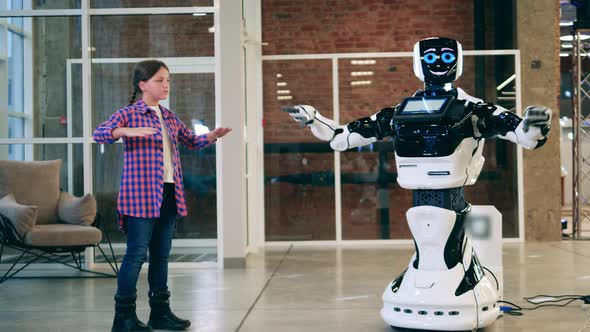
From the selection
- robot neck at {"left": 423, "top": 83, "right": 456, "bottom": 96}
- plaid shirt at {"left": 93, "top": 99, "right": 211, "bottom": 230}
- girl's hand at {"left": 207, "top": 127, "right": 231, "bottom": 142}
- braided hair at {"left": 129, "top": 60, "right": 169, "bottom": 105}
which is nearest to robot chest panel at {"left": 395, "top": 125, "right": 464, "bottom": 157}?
robot neck at {"left": 423, "top": 83, "right": 456, "bottom": 96}

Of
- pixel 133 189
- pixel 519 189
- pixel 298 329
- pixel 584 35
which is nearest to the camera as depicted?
pixel 133 189

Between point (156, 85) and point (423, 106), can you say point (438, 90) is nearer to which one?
point (423, 106)

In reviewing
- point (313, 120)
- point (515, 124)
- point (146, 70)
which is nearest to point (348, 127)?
point (313, 120)

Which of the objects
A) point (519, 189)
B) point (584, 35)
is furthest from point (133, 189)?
point (584, 35)

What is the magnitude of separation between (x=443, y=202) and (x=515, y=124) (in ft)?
1.74

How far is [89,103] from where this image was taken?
676 cm

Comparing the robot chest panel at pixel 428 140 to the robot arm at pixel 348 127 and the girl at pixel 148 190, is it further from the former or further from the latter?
the girl at pixel 148 190

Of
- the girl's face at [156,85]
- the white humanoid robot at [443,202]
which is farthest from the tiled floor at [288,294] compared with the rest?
the girl's face at [156,85]

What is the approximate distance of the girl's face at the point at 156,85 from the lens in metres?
3.89

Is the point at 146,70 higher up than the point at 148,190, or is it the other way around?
the point at 146,70

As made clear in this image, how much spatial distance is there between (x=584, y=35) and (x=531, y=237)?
2.67 metres

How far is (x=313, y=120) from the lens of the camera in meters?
4.25

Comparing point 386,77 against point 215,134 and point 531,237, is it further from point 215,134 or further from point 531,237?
point 215,134

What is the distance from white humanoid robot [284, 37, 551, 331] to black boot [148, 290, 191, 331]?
3.52 ft
